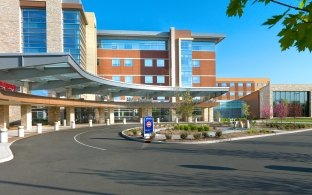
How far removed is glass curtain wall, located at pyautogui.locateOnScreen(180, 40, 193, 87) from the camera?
247 feet

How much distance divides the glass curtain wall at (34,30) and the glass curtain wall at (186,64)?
1176 inches

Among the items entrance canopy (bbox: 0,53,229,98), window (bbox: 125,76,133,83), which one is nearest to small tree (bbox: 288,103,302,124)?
entrance canopy (bbox: 0,53,229,98)

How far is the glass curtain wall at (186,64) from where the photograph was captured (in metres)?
75.4

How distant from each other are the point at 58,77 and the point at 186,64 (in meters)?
40.5

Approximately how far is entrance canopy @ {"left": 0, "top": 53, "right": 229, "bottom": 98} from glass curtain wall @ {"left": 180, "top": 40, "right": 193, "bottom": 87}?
767 centimetres

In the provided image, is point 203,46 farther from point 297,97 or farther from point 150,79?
point 297,97

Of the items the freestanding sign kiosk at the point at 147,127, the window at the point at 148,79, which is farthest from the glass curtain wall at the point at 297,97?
the freestanding sign kiosk at the point at 147,127

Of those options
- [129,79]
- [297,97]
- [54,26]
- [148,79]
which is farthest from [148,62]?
[297,97]

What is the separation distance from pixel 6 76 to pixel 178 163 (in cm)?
2398

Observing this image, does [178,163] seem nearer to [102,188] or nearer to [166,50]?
Answer: [102,188]

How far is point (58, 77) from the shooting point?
40062 mm

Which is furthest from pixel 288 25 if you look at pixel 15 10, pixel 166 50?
pixel 166 50

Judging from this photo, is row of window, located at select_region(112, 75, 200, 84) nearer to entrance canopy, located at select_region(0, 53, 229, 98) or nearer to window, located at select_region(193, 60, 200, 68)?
window, located at select_region(193, 60, 200, 68)

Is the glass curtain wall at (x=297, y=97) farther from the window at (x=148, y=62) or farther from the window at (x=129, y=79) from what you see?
the window at (x=129, y=79)
